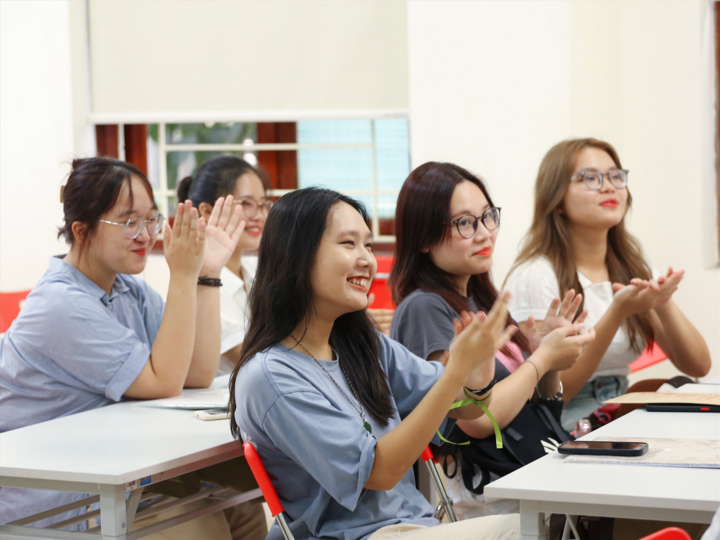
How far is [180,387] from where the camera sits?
2.24m

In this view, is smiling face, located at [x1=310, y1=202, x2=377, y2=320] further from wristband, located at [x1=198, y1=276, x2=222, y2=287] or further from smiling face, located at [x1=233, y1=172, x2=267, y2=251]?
smiling face, located at [x1=233, y1=172, x2=267, y2=251]

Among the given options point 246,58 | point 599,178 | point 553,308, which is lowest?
point 553,308

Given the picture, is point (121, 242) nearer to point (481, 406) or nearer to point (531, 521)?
point (481, 406)

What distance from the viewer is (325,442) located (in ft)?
4.52

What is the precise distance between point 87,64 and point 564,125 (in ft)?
9.11

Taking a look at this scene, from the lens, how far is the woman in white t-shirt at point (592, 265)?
2662 mm

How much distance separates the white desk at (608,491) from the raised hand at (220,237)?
55.6 inches

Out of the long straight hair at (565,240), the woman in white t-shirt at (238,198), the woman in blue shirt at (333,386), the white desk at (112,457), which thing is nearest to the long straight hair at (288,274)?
the woman in blue shirt at (333,386)

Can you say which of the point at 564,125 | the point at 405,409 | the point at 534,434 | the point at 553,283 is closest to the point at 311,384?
the point at 405,409

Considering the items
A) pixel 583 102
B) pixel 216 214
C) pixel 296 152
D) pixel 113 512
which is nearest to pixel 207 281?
pixel 216 214

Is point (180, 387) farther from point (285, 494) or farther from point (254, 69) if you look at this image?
point (254, 69)

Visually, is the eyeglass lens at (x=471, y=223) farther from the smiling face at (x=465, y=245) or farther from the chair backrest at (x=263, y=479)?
the chair backrest at (x=263, y=479)

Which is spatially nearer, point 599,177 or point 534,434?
point 534,434

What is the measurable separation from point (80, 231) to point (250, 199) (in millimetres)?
1060
